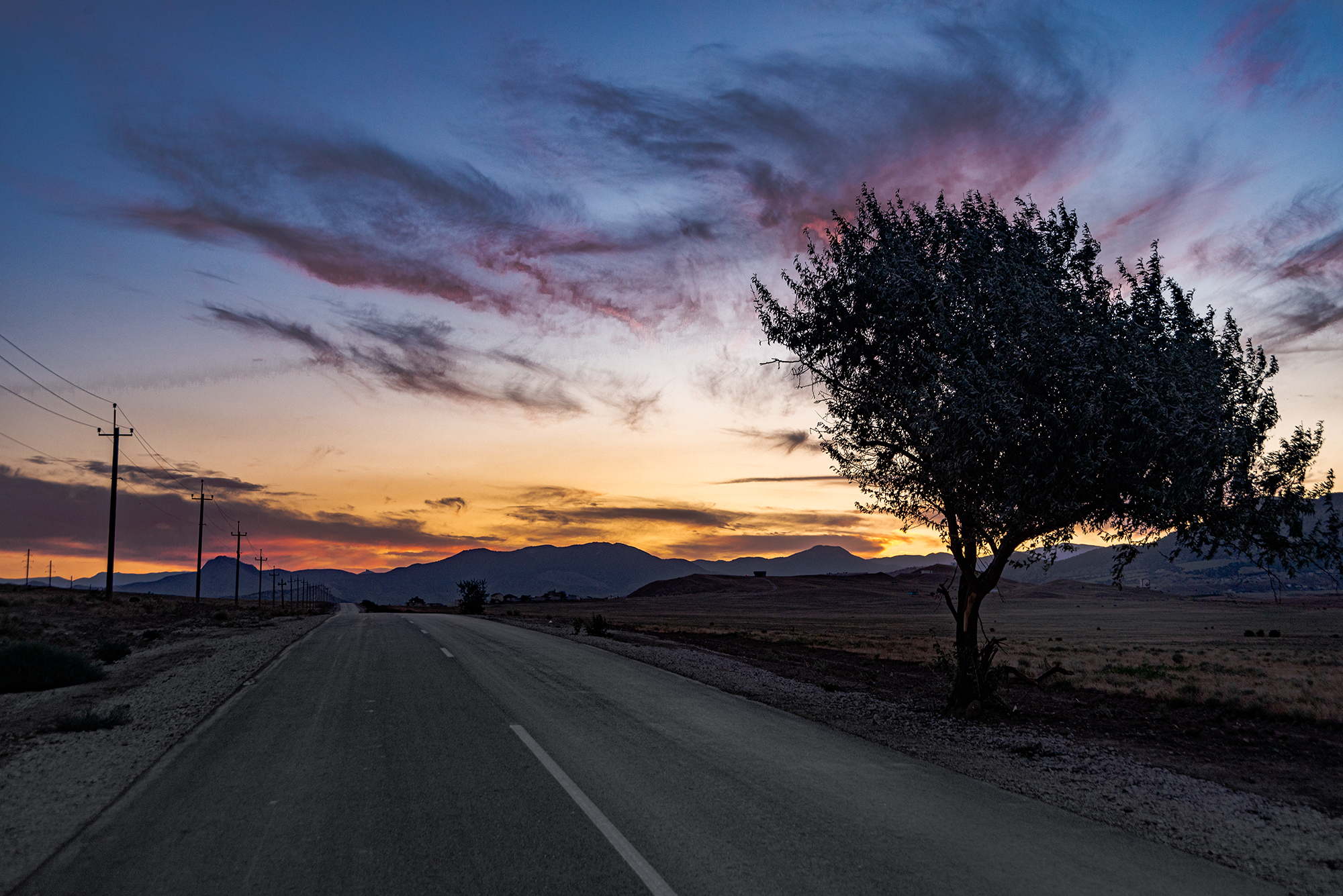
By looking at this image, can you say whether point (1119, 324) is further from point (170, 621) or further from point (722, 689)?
point (170, 621)

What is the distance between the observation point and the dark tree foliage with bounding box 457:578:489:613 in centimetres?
7625

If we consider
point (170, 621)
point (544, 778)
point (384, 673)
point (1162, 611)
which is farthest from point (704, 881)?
point (1162, 611)

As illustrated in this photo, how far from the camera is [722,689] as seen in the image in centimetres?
1468

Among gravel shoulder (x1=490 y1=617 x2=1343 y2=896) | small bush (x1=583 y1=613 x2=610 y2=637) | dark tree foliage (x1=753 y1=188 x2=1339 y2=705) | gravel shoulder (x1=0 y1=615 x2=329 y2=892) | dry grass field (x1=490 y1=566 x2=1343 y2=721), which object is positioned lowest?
dry grass field (x1=490 y1=566 x2=1343 y2=721)

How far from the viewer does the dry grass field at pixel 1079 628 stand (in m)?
19.5

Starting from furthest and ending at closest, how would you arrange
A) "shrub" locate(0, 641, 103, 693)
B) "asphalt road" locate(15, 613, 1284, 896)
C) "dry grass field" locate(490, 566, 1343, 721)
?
1. "dry grass field" locate(490, 566, 1343, 721)
2. "shrub" locate(0, 641, 103, 693)
3. "asphalt road" locate(15, 613, 1284, 896)

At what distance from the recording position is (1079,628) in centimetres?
6575

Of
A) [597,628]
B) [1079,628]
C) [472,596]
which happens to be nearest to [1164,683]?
[597,628]

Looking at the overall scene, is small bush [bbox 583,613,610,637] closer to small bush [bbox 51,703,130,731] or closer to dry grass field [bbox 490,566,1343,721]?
dry grass field [bbox 490,566,1343,721]

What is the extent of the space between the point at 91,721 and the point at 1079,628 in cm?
7146

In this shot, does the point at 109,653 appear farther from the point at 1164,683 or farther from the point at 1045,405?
the point at 1164,683

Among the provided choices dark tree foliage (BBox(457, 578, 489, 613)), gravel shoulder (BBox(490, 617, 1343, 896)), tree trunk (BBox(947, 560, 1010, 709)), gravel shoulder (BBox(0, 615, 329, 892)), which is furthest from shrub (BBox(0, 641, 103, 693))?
dark tree foliage (BBox(457, 578, 489, 613))

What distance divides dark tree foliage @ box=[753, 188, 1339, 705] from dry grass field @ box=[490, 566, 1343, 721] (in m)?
2.32

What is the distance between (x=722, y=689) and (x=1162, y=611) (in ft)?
357
